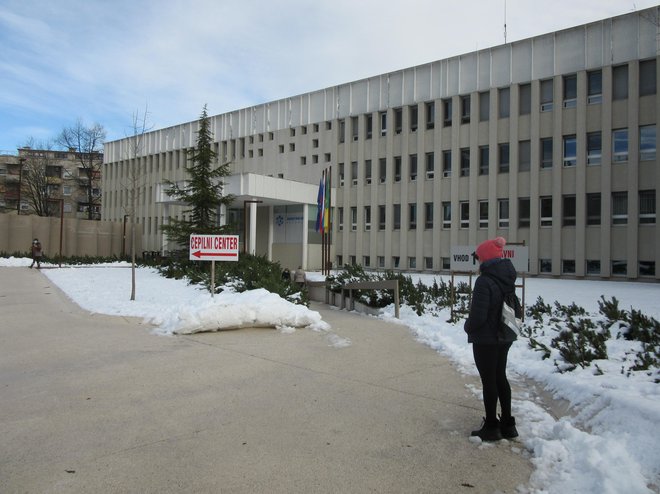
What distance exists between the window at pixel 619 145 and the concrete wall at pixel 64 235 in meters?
36.5

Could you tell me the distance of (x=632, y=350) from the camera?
23.1ft

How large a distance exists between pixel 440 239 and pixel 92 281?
1939cm

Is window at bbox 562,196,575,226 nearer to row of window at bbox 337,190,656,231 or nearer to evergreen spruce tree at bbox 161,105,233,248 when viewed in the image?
row of window at bbox 337,190,656,231

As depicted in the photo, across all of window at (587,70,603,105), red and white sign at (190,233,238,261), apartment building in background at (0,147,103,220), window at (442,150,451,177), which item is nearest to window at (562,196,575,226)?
window at (587,70,603,105)

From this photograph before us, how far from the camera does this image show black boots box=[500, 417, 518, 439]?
4613 mm

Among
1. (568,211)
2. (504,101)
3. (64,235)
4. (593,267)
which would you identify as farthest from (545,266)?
(64,235)

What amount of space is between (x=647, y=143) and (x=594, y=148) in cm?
233

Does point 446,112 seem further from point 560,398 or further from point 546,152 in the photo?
point 560,398

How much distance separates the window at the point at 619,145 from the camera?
25828 mm

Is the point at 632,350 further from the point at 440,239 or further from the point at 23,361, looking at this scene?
the point at 440,239

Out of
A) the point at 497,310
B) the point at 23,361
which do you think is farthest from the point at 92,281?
the point at 497,310

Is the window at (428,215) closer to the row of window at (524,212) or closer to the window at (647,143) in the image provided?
the row of window at (524,212)

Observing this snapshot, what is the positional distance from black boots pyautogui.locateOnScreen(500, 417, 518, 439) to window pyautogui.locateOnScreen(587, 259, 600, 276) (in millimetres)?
24593

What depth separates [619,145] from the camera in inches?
1025
